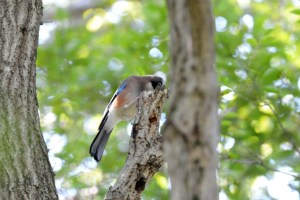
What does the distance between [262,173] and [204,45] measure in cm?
578

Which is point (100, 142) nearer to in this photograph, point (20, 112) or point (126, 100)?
point (126, 100)

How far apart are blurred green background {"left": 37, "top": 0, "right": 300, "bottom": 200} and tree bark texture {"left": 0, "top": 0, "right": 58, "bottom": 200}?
2.14 meters

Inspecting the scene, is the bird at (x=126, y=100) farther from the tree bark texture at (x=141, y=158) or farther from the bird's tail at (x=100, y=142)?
the tree bark texture at (x=141, y=158)

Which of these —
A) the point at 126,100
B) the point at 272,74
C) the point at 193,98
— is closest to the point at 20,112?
the point at 193,98

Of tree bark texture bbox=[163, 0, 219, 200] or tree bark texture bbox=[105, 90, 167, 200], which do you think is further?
tree bark texture bbox=[105, 90, 167, 200]

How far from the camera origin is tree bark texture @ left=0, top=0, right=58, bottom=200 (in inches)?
126

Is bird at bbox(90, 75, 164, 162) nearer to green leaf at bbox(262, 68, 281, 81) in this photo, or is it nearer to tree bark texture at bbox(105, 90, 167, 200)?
green leaf at bbox(262, 68, 281, 81)

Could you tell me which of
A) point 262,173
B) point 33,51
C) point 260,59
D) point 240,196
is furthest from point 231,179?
point 33,51

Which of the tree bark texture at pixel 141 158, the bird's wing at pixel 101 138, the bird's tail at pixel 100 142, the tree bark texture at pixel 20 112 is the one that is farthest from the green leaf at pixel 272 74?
the tree bark texture at pixel 20 112

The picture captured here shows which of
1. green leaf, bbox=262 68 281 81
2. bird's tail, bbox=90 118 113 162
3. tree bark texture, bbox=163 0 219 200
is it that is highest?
green leaf, bbox=262 68 281 81

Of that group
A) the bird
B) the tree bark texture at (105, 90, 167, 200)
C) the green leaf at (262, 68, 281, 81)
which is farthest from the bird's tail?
the green leaf at (262, 68, 281, 81)

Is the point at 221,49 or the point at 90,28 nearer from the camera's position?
the point at 221,49

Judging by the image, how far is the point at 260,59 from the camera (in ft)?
20.6

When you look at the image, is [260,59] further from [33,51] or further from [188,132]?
[188,132]
